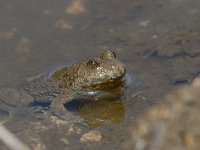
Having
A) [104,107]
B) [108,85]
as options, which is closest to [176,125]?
[104,107]

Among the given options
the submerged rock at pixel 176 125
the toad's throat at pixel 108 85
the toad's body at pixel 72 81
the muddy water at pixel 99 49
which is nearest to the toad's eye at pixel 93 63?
→ the toad's body at pixel 72 81

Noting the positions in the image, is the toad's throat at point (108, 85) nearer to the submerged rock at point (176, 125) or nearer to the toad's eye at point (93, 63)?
the toad's eye at point (93, 63)

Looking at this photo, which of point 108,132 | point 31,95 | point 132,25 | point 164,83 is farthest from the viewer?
point 132,25

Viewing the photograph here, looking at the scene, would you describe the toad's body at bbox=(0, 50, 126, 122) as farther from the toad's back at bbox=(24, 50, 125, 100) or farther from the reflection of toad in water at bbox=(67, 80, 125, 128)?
the reflection of toad in water at bbox=(67, 80, 125, 128)

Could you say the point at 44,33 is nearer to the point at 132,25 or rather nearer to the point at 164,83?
the point at 132,25

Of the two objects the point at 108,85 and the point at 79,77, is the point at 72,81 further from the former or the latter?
the point at 108,85

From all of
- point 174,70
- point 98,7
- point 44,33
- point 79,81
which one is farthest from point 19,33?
point 174,70
